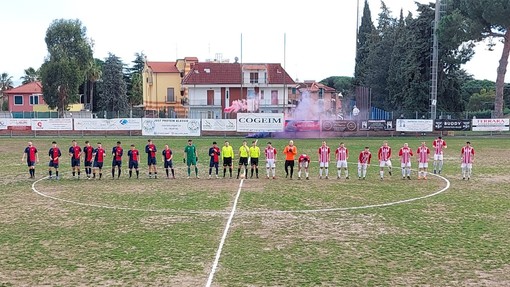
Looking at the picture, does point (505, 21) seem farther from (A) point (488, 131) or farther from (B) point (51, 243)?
(B) point (51, 243)

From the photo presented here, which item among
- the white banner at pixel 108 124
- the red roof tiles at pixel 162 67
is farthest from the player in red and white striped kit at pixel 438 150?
the red roof tiles at pixel 162 67

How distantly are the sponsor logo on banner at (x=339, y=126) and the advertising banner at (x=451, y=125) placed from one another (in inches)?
327

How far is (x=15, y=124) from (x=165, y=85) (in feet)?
111

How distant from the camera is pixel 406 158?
2414cm

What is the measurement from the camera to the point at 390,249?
40.7 feet

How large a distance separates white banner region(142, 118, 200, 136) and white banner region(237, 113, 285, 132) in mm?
4597

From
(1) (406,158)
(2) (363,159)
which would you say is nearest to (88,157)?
(2) (363,159)

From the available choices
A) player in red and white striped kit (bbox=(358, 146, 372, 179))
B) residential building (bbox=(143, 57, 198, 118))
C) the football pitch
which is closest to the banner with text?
the football pitch

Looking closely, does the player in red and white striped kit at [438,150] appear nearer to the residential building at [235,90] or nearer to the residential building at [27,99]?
the residential building at [235,90]

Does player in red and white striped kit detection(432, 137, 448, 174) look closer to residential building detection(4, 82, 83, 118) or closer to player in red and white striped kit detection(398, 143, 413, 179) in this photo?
player in red and white striped kit detection(398, 143, 413, 179)

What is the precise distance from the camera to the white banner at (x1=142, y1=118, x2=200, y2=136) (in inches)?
1879

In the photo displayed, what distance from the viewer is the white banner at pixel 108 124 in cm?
4975

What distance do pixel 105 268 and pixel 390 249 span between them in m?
6.92

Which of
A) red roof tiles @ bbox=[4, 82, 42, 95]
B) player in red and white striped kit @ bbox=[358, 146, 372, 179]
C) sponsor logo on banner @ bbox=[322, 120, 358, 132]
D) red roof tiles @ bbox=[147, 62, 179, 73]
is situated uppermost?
red roof tiles @ bbox=[147, 62, 179, 73]
